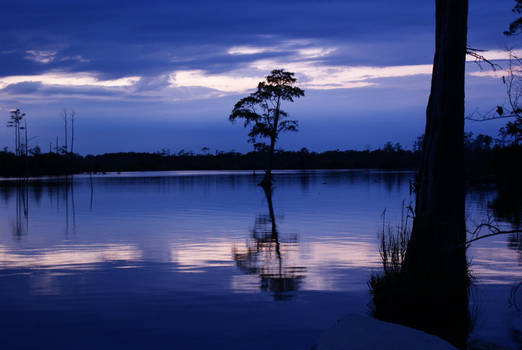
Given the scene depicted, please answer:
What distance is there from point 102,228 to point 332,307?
1111cm

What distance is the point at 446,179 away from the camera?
7.31 metres

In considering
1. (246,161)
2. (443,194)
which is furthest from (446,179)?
(246,161)

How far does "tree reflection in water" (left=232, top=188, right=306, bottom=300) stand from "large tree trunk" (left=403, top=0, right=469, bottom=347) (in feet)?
7.23

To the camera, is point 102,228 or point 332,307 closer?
point 332,307

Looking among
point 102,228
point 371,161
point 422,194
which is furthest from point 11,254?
point 371,161

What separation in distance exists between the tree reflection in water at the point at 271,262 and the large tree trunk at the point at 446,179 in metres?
2.20

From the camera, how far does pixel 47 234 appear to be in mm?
15172

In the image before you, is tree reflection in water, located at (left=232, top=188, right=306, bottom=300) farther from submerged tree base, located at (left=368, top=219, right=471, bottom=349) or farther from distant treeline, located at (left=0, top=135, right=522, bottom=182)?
distant treeline, located at (left=0, top=135, right=522, bottom=182)

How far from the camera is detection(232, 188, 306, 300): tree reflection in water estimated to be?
8555mm

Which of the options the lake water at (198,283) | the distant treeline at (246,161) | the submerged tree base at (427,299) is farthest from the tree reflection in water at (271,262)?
the distant treeline at (246,161)

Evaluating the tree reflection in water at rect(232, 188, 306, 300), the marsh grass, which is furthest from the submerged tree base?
the tree reflection in water at rect(232, 188, 306, 300)

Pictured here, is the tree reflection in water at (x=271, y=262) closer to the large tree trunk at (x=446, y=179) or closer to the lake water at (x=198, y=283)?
the lake water at (x=198, y=283)

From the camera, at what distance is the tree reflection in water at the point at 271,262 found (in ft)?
28.1

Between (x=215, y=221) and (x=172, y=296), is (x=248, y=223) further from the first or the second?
(x=172, y=296)
